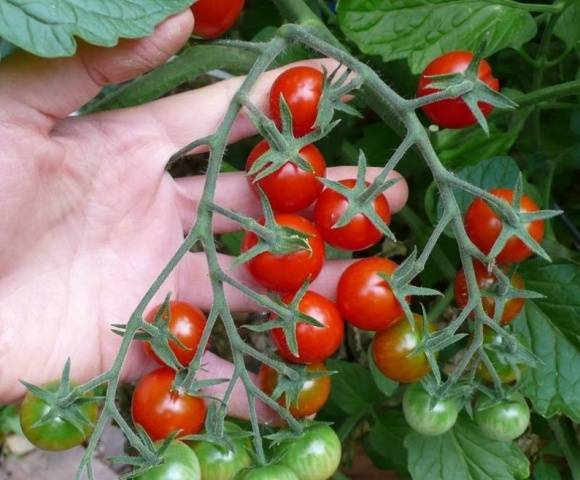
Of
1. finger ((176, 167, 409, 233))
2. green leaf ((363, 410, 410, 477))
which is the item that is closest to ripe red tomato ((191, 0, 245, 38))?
finger ((176, 167, 409, 233))

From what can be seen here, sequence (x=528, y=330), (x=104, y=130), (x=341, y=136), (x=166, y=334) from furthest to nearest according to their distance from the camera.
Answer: (x=341, y=136) < (x=528, y=330) < (x=104, y=130) < (x=166, y=334)

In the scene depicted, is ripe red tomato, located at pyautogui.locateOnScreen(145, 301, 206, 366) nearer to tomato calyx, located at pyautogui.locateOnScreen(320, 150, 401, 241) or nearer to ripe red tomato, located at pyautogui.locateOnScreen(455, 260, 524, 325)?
tomato calyx, located at pyautogui.locateOnScreen(320, 150, 401, 241)

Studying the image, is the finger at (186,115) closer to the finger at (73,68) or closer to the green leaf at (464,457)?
the finger at (73,68)

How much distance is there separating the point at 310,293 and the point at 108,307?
33 centimetres

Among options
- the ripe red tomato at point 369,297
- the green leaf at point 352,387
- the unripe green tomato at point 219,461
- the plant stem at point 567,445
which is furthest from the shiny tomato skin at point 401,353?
the plant stem at point 567,445

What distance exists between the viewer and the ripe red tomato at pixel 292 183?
3.46 feet

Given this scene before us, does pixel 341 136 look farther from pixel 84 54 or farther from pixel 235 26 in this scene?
pixel 84 54

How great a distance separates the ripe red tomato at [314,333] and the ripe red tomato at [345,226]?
86 millimetres

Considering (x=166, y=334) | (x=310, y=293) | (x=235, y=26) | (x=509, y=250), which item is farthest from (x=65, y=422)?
(x=235, y=26)

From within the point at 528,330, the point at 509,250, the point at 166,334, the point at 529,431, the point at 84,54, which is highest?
the point at 84,54

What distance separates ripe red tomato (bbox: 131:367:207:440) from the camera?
104cm

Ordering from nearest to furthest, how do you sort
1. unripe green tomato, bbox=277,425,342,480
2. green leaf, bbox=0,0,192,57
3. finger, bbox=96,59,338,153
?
1. green leaf, bbox=0,0,192,57
2. unripe green tomato, bbox=277,425,342,480
3. finger, bbox=96,59,338,153

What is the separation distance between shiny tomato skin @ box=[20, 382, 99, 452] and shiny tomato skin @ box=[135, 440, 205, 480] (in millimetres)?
103

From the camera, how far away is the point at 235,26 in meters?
1.55
